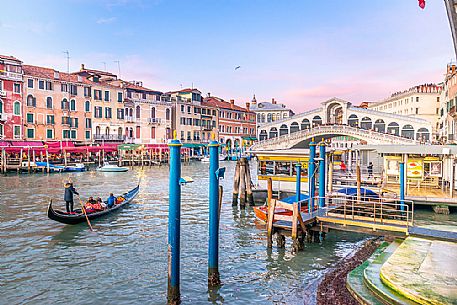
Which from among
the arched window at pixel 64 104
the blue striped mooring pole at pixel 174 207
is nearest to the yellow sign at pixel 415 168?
the blue striped mooring pole at pixel 174 207

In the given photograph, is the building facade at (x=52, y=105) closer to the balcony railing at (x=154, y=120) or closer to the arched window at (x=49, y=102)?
the arched window at (x=49, y=102)

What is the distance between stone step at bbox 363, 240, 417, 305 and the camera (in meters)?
5.40

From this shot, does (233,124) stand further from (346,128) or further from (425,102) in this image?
(346,128)

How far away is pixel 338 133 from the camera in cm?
3369

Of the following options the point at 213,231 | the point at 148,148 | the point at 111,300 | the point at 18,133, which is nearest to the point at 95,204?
the point at 111,300

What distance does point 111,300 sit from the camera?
7.14 meters

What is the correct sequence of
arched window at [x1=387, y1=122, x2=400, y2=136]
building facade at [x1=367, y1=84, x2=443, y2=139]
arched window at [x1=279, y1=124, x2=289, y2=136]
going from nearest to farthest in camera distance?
arched window at [x1=387, y1=122, x2=400, y2=136], arched window at [x1=279, y1=124, x2=289, y2=136], building facade at [x1=367, y1=84, x2=443, y2=139]

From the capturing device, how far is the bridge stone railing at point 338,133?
3161cm

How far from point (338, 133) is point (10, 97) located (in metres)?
28.8

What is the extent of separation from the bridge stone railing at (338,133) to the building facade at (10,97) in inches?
862

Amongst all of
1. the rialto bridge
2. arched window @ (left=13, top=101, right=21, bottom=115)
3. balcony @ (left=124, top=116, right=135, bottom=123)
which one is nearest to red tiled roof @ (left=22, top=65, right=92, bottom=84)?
arched window @ (left=13, top=101, right=21, bottom=115)

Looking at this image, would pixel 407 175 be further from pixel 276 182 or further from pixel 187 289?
pixel 187 289

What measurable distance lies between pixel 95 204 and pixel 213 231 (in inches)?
305

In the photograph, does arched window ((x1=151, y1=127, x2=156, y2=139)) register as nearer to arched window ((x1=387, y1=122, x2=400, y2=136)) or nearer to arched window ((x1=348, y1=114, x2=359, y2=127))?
arched window ((x1=348, y1=114, x2=359, y2=127))
